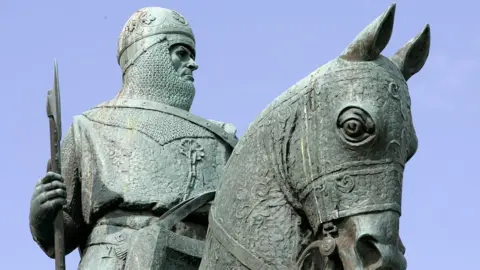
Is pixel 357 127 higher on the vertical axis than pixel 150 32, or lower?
lower

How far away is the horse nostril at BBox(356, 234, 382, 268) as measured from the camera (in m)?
8.41

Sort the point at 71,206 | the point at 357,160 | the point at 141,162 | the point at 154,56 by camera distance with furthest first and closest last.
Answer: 1. the point at 154,56
2. the point at 71,206
3. the point at 141,162
4. the point at 357,160

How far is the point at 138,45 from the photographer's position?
502 inches

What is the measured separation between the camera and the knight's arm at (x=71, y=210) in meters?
Result: 12.1

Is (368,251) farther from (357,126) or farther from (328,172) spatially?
(357,126)

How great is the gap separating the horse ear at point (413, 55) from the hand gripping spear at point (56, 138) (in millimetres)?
3201

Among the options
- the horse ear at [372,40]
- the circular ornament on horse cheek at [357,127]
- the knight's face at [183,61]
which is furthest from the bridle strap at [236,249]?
the knight's face at [183,61]

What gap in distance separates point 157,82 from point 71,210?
1.33 m

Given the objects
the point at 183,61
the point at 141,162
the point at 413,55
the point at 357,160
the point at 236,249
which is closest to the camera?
the point at 357,160

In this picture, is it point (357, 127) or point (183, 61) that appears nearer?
point (357, 127)

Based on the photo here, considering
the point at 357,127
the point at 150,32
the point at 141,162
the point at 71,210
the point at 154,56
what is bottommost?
the point at 357,127

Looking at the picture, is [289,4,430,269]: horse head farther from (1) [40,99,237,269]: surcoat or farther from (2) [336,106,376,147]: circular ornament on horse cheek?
(1) [40,99,237,269]: surcoat

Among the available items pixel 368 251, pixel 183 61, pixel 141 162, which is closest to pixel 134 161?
pixel 141 162

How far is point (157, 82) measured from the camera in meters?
12.5
